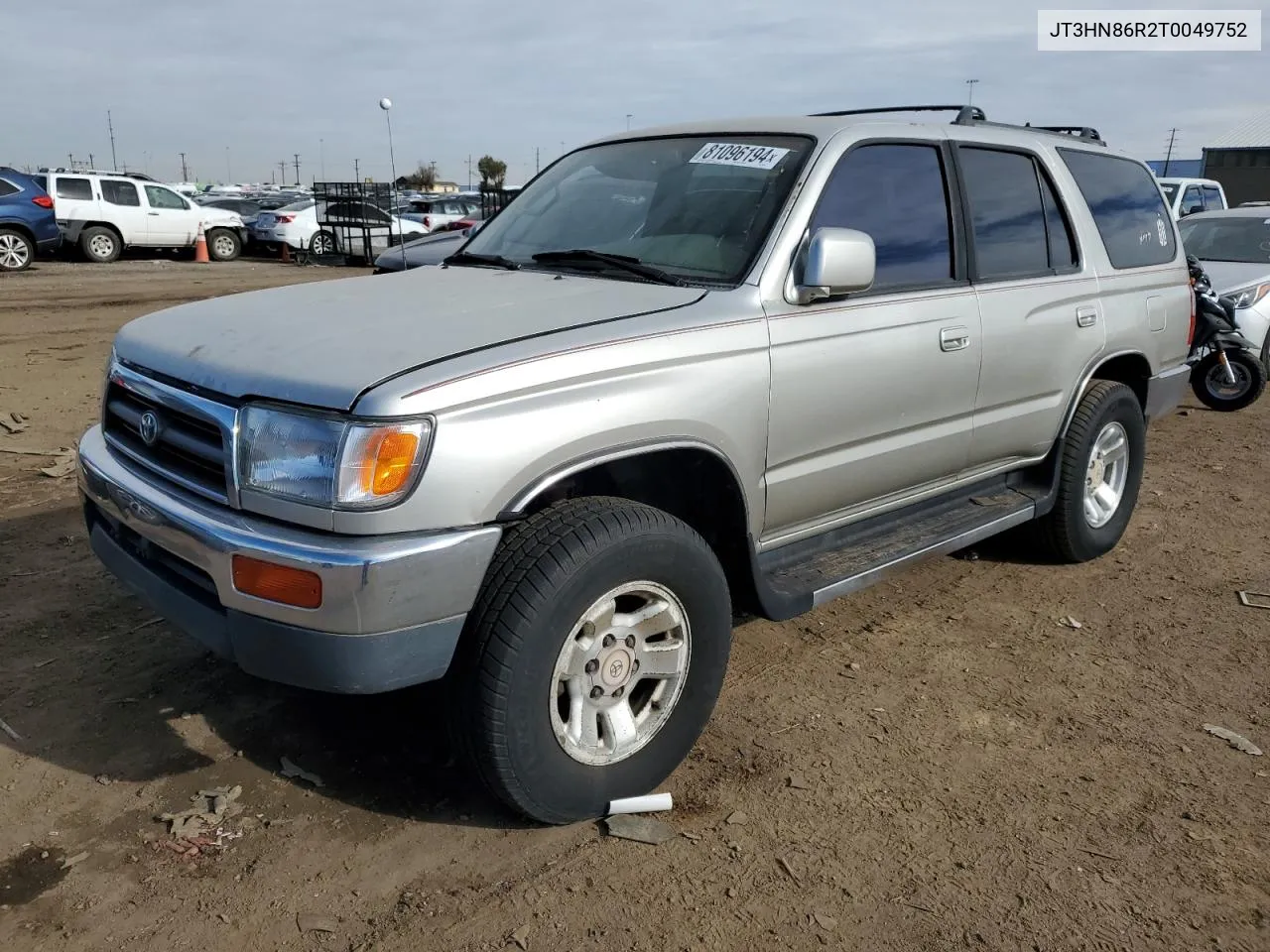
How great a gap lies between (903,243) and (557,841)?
92.0 inches

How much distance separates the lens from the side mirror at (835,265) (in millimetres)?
3033

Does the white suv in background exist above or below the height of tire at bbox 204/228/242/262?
above

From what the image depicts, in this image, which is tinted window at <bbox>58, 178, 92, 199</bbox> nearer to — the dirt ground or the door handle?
the dirt ground

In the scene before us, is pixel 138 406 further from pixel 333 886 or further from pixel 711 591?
pixel 711 591

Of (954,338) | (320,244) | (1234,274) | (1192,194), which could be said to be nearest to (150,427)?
(954,338)

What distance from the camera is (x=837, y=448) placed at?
11.1 ft

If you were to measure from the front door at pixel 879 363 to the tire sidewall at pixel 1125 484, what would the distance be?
915 mm

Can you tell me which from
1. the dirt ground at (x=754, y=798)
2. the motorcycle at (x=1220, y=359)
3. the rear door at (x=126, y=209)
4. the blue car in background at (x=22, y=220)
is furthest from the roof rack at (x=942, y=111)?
the rear door at (x=126, y=209)

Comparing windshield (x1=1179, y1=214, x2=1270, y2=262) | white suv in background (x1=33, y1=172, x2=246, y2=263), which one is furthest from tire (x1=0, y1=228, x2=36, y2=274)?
windshield (x1=1179, y1=214, x2=1270, y2=262)

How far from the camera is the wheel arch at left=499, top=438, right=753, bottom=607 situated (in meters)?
2.74

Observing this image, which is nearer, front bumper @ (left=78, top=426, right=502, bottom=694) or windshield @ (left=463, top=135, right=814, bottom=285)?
front bumper @ (left=78, top=426, right=502, bottom=694)

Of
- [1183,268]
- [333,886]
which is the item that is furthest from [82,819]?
[1183,268]

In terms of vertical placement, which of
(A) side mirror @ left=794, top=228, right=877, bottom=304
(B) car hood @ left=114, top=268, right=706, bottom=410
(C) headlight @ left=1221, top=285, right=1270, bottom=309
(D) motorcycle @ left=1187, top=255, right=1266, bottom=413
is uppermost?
(A) side mirror @ left=794, top=228, right=877, bottom=304

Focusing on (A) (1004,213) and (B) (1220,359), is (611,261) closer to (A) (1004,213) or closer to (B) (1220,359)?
(A) (1004,213)
